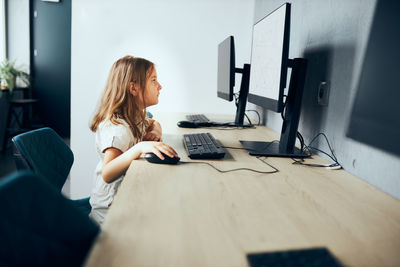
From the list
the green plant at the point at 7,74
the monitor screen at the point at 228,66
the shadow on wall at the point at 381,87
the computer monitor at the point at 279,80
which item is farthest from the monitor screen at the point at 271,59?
the green plant at the point at 7,74

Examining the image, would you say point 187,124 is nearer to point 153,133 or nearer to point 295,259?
point 153,133

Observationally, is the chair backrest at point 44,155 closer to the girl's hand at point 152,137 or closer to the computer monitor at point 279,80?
the girl's hand at point 152,137

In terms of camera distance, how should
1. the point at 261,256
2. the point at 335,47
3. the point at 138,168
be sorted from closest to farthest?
1. the point at 261,256
2. the point at 138,168
3. the point at 335,47

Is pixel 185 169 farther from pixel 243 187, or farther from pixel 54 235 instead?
pixel 54 235

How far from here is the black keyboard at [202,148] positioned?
3.40 feet

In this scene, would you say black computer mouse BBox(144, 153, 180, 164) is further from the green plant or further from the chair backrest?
the green plant

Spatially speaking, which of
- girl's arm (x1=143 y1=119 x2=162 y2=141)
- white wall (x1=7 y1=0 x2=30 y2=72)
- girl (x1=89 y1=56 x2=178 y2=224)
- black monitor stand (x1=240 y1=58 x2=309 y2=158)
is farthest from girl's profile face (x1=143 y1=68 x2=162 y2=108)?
white wall (x1=7 y1=0 x2=30 y2=72)

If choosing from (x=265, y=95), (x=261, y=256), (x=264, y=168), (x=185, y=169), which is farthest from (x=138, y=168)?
(x=265, y=95)

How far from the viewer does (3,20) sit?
15.2 feet

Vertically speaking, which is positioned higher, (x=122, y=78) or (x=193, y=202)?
(x=122, y=78)

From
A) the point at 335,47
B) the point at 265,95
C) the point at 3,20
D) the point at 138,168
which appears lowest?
the point at 138,168

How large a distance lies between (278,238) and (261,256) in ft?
0.28

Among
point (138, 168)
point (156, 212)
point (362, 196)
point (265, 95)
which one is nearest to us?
point (156, 212)

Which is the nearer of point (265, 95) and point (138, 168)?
point (138, 168)
